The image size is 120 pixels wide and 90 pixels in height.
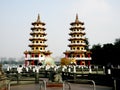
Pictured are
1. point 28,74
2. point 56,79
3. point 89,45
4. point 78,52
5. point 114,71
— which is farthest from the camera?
point 89,45

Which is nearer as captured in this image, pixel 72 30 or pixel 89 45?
pixel 72 30

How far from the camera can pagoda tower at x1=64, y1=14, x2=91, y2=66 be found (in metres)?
74.8

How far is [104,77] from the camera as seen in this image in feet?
76.4

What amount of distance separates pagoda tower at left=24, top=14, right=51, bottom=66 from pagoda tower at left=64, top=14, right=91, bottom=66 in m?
6.43

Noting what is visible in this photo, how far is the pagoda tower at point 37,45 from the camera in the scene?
74625mm

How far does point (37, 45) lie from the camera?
76.4 metres

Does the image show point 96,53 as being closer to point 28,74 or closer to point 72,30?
point 72,30

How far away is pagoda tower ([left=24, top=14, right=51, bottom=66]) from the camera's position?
74.6m

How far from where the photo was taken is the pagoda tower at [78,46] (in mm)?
74812

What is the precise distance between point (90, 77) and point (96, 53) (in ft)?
189

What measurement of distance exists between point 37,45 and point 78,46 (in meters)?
10.9

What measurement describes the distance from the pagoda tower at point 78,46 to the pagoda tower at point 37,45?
253 inches

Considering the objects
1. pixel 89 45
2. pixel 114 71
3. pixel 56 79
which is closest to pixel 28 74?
pixel 56 79

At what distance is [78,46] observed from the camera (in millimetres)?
76375
